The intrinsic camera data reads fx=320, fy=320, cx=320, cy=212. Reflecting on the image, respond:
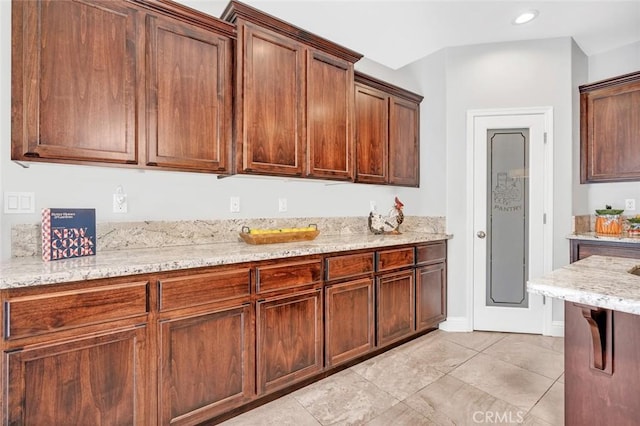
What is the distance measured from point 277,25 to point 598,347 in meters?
2.54

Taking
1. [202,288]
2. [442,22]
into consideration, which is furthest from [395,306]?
[442,22]

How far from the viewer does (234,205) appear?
249 centimetres

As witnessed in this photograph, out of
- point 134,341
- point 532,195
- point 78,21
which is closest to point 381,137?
point 532,195

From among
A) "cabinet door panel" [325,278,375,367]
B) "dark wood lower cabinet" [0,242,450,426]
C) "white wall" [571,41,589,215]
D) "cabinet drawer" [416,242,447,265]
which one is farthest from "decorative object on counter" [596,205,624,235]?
"cabinet door panel" [325,278,375,367]

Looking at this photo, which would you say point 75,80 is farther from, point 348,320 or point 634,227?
point 634,227

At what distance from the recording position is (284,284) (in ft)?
6.68

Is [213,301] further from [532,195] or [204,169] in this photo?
[532,195]

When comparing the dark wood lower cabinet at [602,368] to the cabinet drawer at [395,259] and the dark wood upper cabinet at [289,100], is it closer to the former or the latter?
the cabinet drawer at [395,259]

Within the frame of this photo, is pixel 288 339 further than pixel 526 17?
No

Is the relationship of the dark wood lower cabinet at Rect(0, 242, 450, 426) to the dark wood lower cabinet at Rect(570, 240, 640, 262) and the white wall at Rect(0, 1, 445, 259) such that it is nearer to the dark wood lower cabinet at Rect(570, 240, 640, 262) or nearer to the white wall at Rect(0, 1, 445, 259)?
the white wall at Rect(0, 1, 445, 259)

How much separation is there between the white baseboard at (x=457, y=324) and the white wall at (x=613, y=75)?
5.01ft

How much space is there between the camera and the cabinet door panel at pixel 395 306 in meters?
2.64

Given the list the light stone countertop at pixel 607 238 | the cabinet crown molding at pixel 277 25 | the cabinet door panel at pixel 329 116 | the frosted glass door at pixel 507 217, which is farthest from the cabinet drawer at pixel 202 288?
the light stone countertop at pixel 607 238

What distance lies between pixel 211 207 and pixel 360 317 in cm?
141
